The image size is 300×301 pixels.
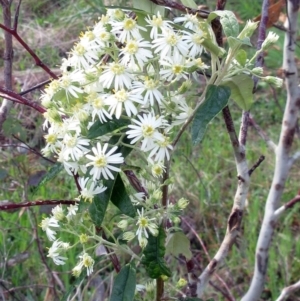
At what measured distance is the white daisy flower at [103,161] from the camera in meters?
0.65

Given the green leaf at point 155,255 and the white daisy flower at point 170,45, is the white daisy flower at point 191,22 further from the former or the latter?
the green leaf at point 155,255

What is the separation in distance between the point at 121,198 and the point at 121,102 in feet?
0.43

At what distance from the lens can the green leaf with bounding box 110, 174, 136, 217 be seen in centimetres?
71

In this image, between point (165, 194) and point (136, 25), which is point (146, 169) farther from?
point (136, 25)

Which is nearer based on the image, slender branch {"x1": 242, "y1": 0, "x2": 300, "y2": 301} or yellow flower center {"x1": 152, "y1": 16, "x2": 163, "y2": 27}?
yellow flower center {"x1": 152, "y1": 16, "x2": 163, "y2": 27}

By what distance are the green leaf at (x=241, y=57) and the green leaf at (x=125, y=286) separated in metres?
0.31

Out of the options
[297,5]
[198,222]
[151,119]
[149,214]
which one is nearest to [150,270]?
[149,214]

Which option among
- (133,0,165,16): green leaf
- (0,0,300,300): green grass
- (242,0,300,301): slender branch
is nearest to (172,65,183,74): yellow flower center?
(133,0,165,16): green leaf

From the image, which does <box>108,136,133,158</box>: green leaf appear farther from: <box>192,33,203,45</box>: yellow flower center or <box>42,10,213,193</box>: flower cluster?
<box>192,33,203,45</box>: yellow flower center

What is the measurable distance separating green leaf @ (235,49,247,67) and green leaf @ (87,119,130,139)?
150 mm

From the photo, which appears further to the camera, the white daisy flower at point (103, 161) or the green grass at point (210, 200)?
the green grass at point (210, 200)

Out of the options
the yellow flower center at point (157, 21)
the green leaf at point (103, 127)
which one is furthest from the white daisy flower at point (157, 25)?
the green leaf at point (103, 127)

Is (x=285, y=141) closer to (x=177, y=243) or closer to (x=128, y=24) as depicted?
(x=177, y=243)

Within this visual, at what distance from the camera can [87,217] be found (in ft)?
2.55
